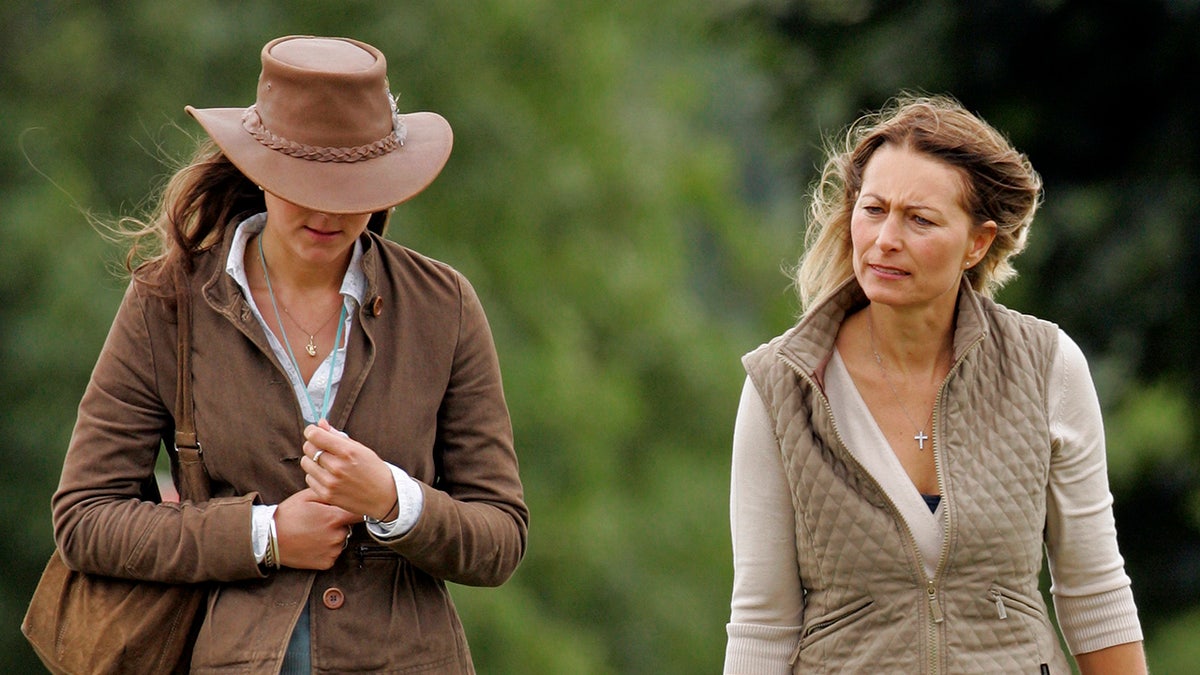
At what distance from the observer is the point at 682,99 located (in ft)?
68.4

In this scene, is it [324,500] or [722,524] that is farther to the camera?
[722,524]

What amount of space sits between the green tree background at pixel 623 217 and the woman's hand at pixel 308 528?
76cm

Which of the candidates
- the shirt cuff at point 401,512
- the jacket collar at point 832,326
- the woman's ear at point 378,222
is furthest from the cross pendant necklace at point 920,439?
the woman's ear at point 378,222

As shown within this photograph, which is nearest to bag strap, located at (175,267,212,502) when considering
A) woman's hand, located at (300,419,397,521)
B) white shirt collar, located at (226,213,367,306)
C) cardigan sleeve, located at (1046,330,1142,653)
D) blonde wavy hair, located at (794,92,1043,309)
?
white shirt collar, located at (226,213,367,306)

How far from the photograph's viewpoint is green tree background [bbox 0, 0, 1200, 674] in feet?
30.5

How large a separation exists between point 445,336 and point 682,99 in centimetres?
1721

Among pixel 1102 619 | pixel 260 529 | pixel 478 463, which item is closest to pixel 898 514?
pixel 1102 619

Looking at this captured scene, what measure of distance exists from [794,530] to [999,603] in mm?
430

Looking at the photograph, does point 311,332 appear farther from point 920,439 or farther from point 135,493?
point 920,439

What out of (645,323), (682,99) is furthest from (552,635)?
(682,99)

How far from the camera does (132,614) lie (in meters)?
3.65

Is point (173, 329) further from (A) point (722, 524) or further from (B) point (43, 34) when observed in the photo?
(A) point (722, 524)

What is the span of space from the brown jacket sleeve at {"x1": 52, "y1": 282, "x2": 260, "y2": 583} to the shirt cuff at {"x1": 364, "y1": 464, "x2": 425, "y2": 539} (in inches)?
8.9

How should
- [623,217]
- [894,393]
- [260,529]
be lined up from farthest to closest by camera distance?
[623,217]
[894,393]
[260,529]
